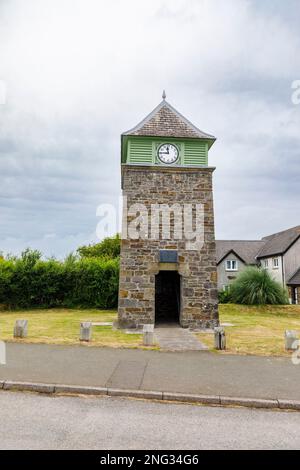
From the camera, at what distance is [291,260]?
3195cm

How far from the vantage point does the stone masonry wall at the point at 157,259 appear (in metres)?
13.3

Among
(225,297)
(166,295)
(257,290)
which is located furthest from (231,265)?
(166,295)

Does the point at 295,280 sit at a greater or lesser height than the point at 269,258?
lesser

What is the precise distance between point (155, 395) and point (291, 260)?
95.7 ft

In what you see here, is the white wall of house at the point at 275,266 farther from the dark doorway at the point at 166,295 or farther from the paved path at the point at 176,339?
the paved path at the point at 176,339

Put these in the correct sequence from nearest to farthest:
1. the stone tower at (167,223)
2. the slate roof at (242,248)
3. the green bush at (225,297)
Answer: the stone tower at (167,223)
the green bush at (225,297)
the slate roof at (242,248)

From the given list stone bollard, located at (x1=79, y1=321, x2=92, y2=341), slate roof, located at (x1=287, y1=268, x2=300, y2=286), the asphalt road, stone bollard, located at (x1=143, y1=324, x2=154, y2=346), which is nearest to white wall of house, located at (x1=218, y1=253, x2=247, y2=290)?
slate roof, located at (x1=287, y1=268, x2=300, y2=286)

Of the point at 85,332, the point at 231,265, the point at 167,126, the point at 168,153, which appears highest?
the point at 167,126

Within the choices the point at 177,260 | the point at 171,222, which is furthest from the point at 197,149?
the point at 177,260

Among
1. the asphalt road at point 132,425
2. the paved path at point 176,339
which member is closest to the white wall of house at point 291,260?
the paved path at point 176,339

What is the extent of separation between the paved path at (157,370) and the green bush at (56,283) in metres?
13.3

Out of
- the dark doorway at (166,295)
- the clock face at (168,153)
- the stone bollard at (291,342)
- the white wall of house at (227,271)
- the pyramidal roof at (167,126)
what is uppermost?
the pyramidal roof at (167,126)

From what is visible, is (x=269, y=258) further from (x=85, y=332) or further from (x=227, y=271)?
(x=85, y=332)

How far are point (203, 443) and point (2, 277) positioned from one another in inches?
788
